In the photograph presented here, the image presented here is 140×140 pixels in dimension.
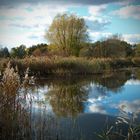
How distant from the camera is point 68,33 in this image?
3288 cm

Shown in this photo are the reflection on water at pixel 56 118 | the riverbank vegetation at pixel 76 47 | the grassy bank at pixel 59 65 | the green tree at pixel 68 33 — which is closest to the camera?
the reflection on water at pixel 56 118

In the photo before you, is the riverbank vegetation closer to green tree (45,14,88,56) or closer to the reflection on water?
green tree (45,14,88,56)

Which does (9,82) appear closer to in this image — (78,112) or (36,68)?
(78,112)

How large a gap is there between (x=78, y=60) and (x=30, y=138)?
15.7 meters

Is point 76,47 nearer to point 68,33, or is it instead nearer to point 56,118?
point 68,33

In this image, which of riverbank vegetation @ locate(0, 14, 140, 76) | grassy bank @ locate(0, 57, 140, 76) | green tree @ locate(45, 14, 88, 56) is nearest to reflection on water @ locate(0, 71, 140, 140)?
grassy bank @ locate(0, 57, 140, 76)

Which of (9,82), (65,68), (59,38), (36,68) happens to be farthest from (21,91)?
(59,38)

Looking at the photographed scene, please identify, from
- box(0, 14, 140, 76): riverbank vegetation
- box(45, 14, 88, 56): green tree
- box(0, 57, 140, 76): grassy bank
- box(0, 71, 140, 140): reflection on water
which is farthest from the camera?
box(45, 14, 88, 56): green tree

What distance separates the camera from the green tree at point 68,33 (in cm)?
3278

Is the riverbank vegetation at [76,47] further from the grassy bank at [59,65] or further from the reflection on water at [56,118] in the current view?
the reflection on water at [56,118]

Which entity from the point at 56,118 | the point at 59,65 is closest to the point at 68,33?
the point at 59,65

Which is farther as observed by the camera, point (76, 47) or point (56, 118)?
point (76, 47)

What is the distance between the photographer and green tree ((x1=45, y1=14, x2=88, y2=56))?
3278 cm

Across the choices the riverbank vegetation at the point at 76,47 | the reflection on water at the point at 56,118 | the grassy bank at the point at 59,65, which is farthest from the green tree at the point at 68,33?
the reflection on water at the point at 56,118
